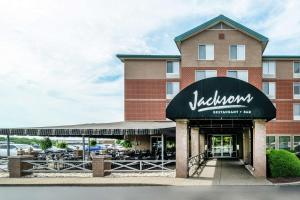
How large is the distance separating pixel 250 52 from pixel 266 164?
27.5 metres


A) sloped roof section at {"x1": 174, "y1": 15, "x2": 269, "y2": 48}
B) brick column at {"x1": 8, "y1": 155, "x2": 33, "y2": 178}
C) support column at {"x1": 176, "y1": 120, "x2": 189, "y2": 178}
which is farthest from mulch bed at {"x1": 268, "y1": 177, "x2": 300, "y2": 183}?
sloped roof section at {"x1": 174, "y1": 15, "x2": 269, "y2": 48}

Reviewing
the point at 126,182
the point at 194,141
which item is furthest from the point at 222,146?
the point at 126,182

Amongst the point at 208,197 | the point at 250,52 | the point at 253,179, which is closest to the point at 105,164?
the point at 253,179

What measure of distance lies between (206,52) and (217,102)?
90.3ft

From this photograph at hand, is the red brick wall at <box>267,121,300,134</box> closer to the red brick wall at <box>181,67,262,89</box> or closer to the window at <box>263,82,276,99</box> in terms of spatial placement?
the window at <box>263,82,276,99</box>

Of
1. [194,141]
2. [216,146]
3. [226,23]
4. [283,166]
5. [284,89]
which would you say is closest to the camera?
[283,166]

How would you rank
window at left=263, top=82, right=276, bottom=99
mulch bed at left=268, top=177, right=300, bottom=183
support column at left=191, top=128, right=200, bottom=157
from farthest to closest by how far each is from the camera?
1. window at left=263, top=82, right=276, bottom=99
2. support column at left=191, top=128, right=200, bottom=157
3. mulch bed at left=268, top=177, right=300, bottom=183

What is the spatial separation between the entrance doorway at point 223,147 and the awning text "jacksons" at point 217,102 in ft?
82.0

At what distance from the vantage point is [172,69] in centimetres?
4956

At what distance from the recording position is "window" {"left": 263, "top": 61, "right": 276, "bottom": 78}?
50.2 meters

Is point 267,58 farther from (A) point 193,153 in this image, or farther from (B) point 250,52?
(A) point 193,153

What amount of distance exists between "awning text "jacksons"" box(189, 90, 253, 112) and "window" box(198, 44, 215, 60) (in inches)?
1075

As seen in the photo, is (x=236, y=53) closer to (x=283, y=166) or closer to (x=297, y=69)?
(x=297, y=69)

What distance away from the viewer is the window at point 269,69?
50.2m
